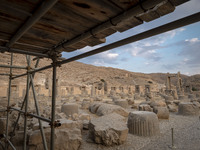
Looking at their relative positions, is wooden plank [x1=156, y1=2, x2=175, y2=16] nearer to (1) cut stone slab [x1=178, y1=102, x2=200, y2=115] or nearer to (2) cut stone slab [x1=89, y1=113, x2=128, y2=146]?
(2) cut stone slab [x1=89, y1=113, x2=128, y2=146]

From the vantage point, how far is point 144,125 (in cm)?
531

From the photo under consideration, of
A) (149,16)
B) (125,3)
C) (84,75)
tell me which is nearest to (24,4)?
(125,3)

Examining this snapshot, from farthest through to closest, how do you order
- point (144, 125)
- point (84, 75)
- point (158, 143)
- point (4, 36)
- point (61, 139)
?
point (84, 75) → point (144, 125) → point (158, 143) → point (61, 139) → point (4, 36)

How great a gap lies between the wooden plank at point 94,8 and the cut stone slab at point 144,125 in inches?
191

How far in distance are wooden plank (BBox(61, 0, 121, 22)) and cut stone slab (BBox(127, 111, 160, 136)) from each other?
4.85m

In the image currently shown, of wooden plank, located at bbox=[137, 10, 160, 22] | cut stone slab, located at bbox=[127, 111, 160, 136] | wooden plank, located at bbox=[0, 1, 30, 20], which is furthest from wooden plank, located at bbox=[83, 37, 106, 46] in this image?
cut stone slab, located at bbox=[127, 111, 160, 136]

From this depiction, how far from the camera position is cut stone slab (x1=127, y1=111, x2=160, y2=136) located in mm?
5270

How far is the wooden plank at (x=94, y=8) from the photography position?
1.22 m

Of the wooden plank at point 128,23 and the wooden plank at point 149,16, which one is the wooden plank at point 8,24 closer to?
the wooden plank at point 128,23

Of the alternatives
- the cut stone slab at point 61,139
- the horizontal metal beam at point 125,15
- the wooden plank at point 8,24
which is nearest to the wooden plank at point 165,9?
the horizontal metal beam at point 125,15

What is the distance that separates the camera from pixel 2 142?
3822 millimetres

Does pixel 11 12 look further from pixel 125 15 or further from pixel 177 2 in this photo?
pixel 177 2

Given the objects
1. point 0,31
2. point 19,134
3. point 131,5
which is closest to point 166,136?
point 19,134

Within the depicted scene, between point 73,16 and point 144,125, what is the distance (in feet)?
16.6
